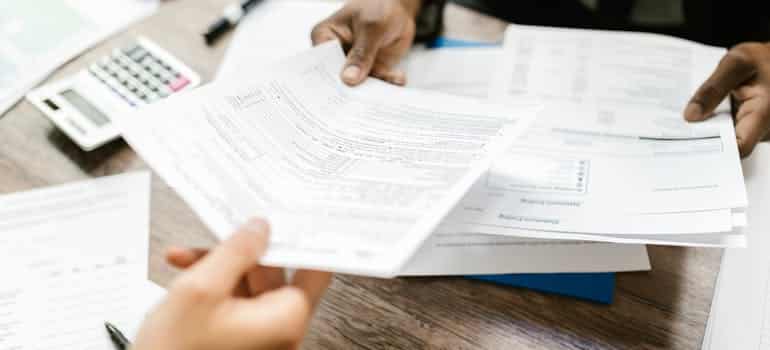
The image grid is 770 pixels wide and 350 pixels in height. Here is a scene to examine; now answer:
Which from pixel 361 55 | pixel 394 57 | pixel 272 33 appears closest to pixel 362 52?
pixel 361 55

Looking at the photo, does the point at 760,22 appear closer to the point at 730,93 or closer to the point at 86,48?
the point at 730,93

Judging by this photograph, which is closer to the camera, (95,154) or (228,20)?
(95,154)

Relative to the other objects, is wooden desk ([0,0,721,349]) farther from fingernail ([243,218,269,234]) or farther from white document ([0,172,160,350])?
fingernail ([243,218,269,234])

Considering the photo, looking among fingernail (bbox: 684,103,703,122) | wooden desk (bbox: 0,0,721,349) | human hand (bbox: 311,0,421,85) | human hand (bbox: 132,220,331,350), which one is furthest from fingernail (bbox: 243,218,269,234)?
fingernail (bbox: 684,103,703,122)

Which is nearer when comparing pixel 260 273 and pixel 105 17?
pixel 260 273

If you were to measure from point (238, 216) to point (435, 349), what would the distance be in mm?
223

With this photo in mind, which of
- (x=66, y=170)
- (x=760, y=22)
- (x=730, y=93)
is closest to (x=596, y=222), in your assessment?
(x=730, y=93)

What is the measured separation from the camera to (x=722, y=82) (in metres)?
0.62

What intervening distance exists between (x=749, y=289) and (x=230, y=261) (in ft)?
1.56

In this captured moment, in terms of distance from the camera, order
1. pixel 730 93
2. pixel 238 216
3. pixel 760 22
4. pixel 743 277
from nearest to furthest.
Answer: pixel 238 216 < pixel 743 277 < pixel 730 93 < pixel 760 22

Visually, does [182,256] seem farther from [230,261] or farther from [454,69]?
[454,69]

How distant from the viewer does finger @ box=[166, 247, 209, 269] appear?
43cm

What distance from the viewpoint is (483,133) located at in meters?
0.52

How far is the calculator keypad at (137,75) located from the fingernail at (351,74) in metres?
0.24
